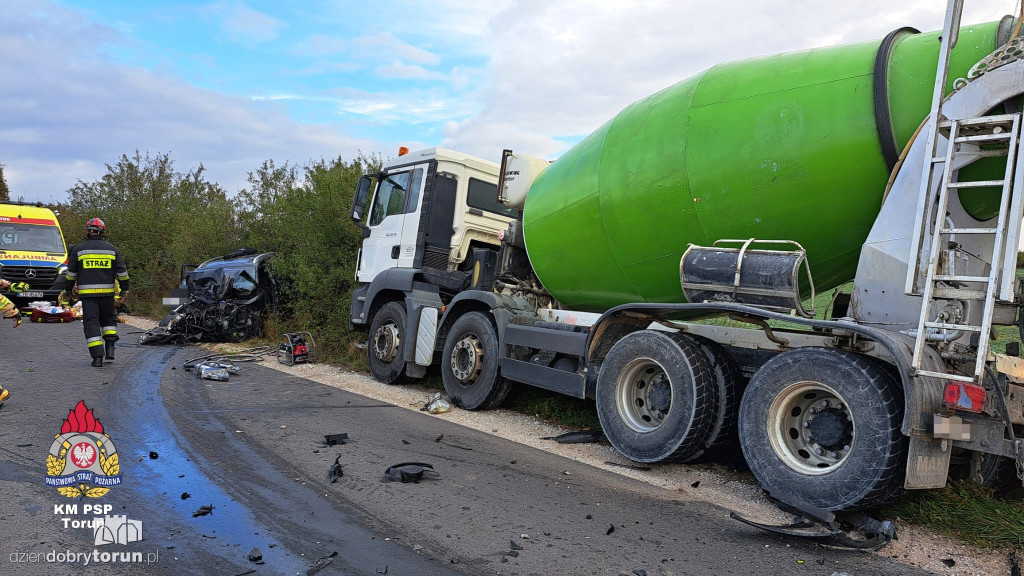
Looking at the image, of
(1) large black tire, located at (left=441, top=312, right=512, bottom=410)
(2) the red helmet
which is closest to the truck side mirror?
(1) large black tire, located at (left=441, top=312, right=512, bottom=410)

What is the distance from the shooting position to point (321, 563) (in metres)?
2.79

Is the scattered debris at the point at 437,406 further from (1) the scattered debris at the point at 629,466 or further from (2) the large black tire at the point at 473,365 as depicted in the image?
(1) the scattered debris at the point at 629,466

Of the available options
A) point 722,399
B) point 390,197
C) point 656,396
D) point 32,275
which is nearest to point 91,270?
point 390,197

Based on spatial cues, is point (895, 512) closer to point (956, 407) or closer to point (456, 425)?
point (956, 407)

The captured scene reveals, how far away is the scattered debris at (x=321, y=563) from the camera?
2.71 meters

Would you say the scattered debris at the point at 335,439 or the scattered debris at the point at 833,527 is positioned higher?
the scattered debris at the point at 833,527

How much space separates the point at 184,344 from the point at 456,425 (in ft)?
24.0

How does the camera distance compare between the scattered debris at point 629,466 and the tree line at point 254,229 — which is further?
the tree line at point 254,229

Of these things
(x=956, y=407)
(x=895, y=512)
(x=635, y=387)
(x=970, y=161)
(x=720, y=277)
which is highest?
(x=970, y=161)

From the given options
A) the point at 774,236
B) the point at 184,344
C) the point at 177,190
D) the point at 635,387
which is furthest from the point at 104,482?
the point at 177,190

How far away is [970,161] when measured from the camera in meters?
3.38

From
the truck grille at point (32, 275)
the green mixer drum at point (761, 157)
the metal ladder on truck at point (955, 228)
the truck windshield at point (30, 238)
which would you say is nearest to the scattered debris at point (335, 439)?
the green mixer drum at point (761, 157)

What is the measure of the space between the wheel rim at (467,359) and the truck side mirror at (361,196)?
9.74 feet

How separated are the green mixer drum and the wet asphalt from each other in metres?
1.82
